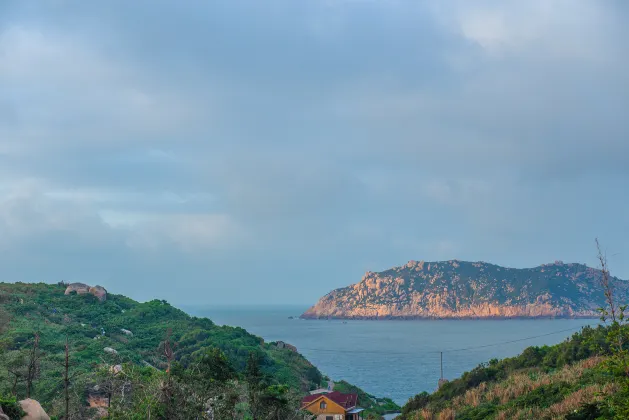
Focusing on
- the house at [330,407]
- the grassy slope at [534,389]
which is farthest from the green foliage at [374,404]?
the grassy slope at [534,389]

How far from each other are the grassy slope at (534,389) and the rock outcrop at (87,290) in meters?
55.9

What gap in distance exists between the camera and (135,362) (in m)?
52.7

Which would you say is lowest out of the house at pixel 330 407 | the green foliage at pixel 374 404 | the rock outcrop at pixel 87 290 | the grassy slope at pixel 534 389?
the green foliage at pixel 374 404

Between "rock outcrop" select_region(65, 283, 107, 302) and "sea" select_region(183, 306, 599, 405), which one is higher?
"rock outcrop" select_region(65, 283, 107, 302)

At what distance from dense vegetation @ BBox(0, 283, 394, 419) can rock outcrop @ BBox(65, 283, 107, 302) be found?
3.76 ft

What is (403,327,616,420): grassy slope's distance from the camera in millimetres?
22281

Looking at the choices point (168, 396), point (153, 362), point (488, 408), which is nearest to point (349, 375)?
point (153, 362)

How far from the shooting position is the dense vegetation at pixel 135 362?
2158 centimetres

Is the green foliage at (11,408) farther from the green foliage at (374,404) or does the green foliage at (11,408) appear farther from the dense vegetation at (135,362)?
the green foliage at (374,404)

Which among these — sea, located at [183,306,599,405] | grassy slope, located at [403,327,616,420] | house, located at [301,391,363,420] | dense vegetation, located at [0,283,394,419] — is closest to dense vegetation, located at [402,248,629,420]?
grassy slope, located at [403,327,616,420]

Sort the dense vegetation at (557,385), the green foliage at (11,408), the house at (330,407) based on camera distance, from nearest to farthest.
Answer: the dense vegetation at (557,385)
the green foliage at (11,408)
the house at (330,407)

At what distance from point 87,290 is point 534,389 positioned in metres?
70.9

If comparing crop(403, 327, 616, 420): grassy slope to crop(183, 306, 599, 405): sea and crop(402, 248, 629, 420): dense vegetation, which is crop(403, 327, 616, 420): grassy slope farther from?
crop(183, 306, 599, 405): sea

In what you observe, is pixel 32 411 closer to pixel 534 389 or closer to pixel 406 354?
pixel 534 389
